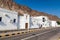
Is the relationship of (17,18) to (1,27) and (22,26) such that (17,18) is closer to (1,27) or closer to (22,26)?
(22,26)

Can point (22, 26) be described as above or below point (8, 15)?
below

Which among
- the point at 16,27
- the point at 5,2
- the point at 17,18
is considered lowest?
the point at 16,27

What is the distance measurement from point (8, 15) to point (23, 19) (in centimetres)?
1058

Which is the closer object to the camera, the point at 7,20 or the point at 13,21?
the point at 7,20

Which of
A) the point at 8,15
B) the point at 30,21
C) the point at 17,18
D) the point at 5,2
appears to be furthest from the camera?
the point at 5,2

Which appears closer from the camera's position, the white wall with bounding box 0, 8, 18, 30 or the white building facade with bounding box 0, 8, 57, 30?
the white wall with bounding box 0, 8, 18, 30

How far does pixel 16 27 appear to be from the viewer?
139 feet

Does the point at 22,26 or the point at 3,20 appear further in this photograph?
the point at 22,26

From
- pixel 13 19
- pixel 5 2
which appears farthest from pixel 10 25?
pixel 5 2

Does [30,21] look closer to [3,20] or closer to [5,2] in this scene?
[3,20]

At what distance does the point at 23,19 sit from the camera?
47.8m

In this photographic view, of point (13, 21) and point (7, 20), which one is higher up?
point (7, 20)

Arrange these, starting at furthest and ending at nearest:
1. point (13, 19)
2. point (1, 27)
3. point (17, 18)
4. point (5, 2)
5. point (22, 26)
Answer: point (5, 2), point (22, 26), point (17, 18), point (13, 19), point (1, 27)

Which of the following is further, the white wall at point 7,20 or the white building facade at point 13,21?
the white building facade at point 13,21
